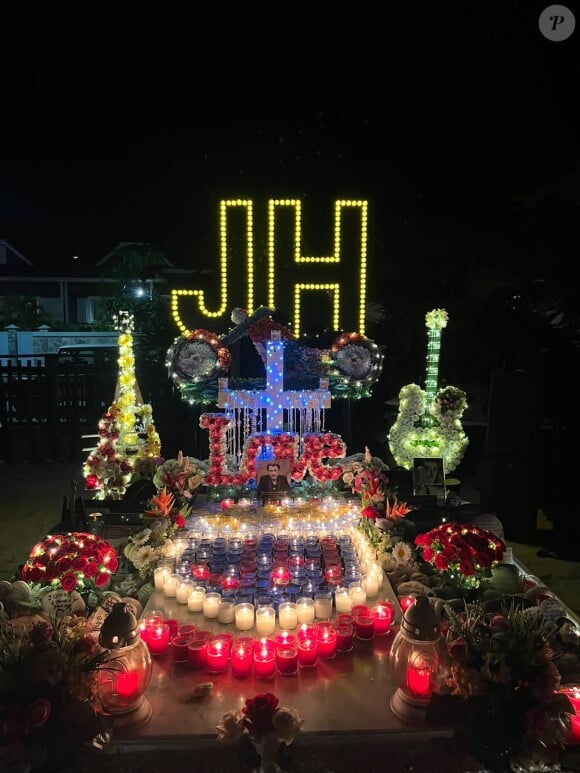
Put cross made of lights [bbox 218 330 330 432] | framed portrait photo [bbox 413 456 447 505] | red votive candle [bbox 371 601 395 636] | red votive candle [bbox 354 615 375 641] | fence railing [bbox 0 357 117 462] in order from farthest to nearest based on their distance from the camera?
fence railing [bbox 0 357 117 462] < cross made of lights [bbox 218 330 330 432] < framed portrait photo [bbox 413 456 447 505] < red votive candle [bbox 371 601 395 636] < red votive candle [bbox 354 615 375 641]

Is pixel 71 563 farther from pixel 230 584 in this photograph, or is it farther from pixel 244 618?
pixel 244 618

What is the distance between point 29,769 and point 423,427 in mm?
5435

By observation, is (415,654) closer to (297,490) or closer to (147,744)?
(147,744)

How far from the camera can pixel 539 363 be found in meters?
7.40

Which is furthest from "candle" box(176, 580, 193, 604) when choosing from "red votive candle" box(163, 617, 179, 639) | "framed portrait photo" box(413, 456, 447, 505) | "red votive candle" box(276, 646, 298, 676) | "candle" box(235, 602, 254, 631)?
"framed portrait photo" box(413, 456, 447, 505)

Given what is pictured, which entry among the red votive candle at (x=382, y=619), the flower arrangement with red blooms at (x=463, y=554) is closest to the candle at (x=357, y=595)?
the red votive candle at (x=382, y=619)

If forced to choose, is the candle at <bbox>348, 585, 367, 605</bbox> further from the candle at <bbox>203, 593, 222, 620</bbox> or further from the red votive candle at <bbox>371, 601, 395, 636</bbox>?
the candle at <bbox>203, 593, 222, 620</bbox>

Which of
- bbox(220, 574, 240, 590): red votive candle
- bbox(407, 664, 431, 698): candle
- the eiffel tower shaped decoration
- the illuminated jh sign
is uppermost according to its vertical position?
the illuminated jh sign

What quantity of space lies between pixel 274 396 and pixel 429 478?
201cm

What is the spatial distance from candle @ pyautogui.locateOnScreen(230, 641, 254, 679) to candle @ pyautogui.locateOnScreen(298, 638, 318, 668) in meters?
0.31

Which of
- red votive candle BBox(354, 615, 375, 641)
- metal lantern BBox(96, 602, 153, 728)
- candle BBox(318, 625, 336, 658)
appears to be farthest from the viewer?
red votive candle BBox(354, 615, 375, 641)

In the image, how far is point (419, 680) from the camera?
312 centimetres

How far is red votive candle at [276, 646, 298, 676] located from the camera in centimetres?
353

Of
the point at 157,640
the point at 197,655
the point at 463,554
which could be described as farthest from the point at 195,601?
the point at 463,554
